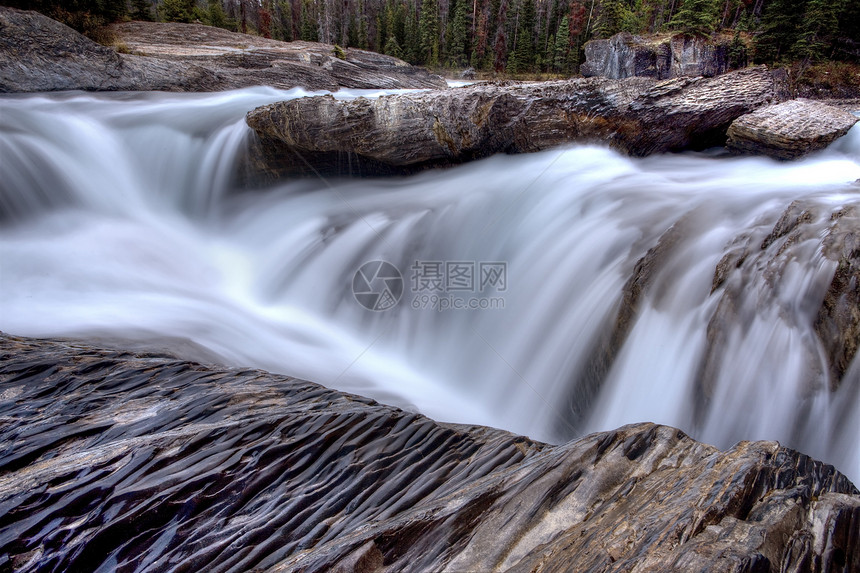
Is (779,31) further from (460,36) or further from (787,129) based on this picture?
(460,36)

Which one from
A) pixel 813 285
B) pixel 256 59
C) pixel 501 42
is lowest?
pixel 813 285

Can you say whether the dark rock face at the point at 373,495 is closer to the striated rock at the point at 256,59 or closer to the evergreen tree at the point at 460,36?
the striated rock at the point at 256,59

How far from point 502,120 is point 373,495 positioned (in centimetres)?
580

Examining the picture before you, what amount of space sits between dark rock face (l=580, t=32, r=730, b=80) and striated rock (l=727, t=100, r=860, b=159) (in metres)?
15.9

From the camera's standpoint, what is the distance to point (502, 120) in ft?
21.2

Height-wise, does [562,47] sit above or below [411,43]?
below

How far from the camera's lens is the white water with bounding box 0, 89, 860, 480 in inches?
121

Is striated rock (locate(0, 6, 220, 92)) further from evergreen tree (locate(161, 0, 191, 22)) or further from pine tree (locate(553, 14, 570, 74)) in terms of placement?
pine tree (locate(553, 14, 570, 74))

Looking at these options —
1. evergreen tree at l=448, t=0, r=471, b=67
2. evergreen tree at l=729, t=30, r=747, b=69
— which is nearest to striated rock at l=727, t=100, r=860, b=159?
evergreen tree at l=729, t=30, r=747, b=69

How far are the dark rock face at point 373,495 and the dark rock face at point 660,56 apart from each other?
902 inches

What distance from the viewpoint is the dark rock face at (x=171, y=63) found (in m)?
8.94

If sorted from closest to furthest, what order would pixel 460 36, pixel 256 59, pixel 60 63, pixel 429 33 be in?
1. pixel 60 63
2. pixel 256 59
3. pixel 460 36
4. pixel 429 33

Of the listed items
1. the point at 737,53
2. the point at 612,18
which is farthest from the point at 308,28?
the point at 737,53

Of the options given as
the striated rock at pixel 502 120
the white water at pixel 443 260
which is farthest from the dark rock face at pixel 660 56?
the white water at pixel 443 260
